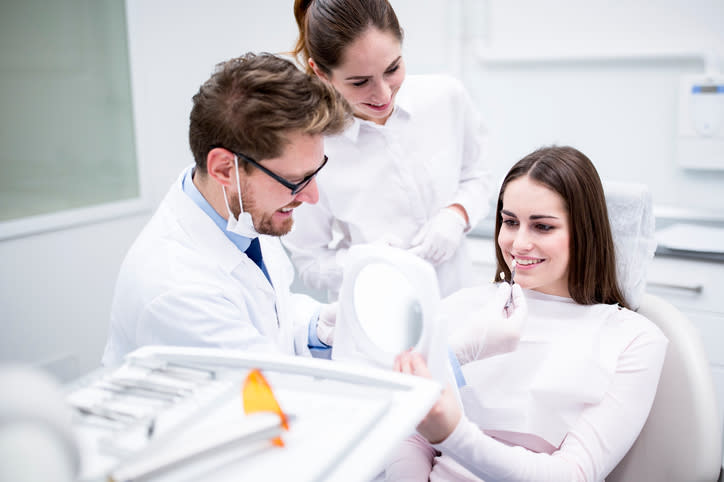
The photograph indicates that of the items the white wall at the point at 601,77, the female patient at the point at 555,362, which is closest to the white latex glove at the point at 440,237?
the female patient at the point at 555,362

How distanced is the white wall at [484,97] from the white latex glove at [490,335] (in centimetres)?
156

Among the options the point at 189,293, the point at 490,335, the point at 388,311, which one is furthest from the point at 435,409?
the point at 189,293

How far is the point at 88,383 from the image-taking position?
2.82 ft

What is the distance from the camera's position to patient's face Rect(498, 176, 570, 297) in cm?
150

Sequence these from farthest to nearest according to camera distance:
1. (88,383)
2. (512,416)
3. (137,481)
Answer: (512,416) → (88,383) → (137,481)

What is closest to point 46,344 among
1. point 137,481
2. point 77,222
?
point 77,222

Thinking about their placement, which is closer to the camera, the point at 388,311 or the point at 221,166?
the point at 388,311

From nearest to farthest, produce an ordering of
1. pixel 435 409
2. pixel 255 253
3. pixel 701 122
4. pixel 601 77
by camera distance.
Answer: pixel 435 409
pixel 255 253
pixel 701 122
pixel 601 77

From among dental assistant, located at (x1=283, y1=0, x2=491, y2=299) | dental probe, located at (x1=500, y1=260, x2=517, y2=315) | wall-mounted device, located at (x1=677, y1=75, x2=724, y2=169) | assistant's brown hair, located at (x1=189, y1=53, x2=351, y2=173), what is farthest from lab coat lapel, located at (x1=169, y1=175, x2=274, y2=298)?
Result: wall-mounted device, located at (x1=677, y1=75, x2=724, y2=169)

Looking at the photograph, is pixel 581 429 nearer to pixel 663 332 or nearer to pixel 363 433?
pixel 663 332

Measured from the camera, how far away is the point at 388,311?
42.9 inches

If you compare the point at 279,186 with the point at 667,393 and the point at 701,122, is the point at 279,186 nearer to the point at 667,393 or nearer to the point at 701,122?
the point at 667,393

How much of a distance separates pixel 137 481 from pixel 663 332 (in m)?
1.21

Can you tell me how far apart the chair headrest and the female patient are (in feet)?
0.16
